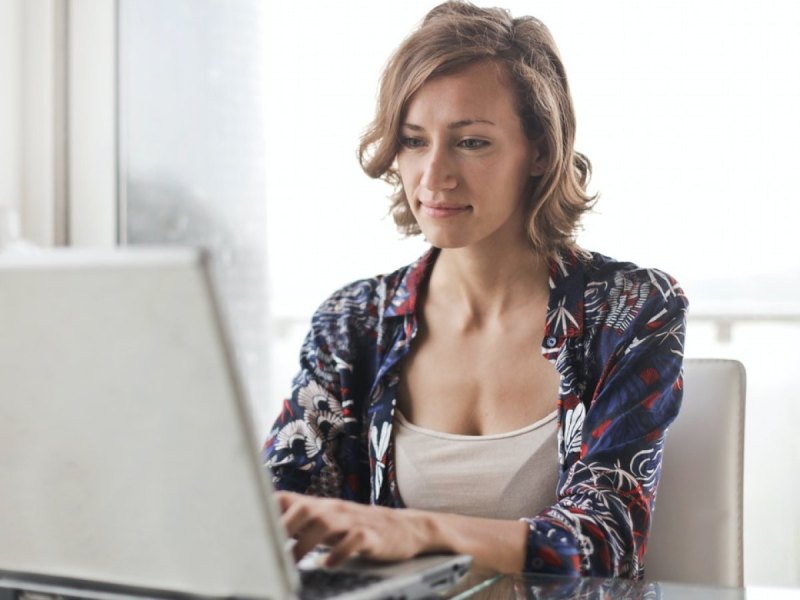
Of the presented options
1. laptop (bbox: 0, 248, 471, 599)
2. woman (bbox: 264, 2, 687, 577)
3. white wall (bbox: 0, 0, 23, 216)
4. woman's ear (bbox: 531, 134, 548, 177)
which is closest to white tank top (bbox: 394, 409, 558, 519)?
woman (bbox: 264, 2, 687, 577)

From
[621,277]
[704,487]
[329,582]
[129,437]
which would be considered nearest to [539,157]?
[621,277]

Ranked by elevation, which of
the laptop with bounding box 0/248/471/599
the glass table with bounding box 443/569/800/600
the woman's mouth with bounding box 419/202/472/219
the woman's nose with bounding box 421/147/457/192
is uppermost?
the woman's nose with bounding box 421/147/457/192

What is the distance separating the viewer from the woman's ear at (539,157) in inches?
64.0

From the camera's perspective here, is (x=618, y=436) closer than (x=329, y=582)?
No

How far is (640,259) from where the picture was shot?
2775mm

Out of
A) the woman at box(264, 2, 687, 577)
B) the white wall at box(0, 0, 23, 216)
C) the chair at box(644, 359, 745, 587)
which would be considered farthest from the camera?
the white wall at box(0, 0, 23, 216)

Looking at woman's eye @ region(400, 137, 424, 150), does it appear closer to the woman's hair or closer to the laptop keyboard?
the woman's hair

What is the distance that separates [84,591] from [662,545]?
81cm

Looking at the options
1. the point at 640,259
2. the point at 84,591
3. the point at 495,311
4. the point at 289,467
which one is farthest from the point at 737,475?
the point at 640,259

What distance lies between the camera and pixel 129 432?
707 mm

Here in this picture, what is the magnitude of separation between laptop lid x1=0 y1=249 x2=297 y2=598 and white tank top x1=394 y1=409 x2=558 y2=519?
76 cm

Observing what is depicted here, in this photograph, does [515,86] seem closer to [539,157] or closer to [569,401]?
[539,157]

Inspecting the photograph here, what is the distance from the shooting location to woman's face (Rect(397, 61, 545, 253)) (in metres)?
1.52

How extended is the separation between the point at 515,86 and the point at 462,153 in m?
0.14
